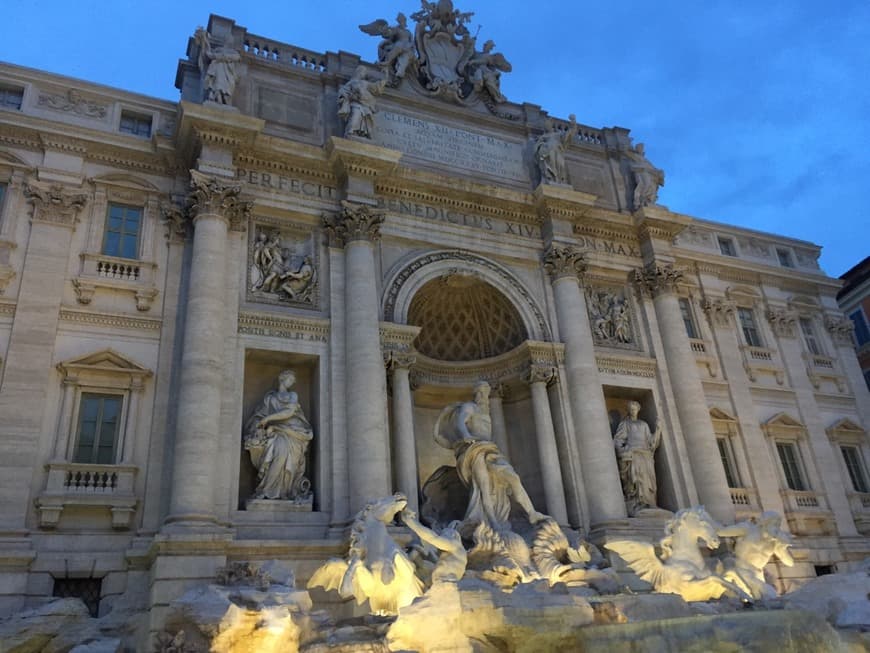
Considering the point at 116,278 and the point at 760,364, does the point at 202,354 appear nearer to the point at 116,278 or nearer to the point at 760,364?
the point at 116,278

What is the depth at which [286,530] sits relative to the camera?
1422 centimetres

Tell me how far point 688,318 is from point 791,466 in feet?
17.2

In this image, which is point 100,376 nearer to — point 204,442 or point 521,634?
point 204,442

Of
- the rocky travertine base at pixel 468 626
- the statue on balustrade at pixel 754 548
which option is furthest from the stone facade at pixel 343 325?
the statue on balustrade at pixel 754 548

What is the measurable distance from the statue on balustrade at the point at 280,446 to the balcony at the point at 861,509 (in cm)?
1641

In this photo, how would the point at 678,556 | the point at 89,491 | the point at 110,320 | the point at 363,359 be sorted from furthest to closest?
1. the point at 363,359
2. the point at 110,320
3. the point at 678,556
4. the point at 89,491

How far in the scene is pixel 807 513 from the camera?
20719 millimetres

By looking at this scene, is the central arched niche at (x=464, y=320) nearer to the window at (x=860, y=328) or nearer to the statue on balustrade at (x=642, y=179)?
the statue on balustrade at (x=642, y=179)

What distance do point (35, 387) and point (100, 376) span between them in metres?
1.15

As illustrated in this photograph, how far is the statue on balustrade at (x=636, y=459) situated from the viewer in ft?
60.5

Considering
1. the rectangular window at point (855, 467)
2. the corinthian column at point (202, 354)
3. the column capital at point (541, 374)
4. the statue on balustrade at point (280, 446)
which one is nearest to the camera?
the corinthian column at point (202, 354)

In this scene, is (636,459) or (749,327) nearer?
(636,459)

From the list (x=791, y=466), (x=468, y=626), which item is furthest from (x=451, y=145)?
(x=468, y=626)

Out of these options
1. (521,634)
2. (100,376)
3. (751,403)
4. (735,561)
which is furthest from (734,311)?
(100,376)
